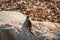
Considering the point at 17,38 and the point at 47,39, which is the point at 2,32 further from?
the point at 47,39

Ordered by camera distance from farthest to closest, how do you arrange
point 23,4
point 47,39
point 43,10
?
point 23,4 < point 43,10 < point 47,39

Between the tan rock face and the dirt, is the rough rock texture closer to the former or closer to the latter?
the tan rock face

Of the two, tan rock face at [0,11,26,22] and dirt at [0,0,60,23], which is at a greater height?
tan rock face at [0,11,26,22]

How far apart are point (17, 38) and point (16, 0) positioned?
0.92 m

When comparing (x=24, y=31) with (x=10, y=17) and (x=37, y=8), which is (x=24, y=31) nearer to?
(x=10, y=17)

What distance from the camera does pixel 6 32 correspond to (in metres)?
1.66

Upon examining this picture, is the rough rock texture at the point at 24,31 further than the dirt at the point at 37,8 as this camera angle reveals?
No

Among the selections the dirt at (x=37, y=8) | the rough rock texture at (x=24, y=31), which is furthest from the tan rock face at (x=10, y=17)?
the dirt at (x=37, y=8)

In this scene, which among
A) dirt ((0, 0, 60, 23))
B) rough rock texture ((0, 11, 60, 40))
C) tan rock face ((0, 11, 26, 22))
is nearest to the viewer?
rough rock texture ((0, 11, 60, 40))

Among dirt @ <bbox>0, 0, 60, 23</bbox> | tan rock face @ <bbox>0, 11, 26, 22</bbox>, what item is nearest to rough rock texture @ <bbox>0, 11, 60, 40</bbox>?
tan rock face @ <bbox>0, 11, 26, 22</bbox>

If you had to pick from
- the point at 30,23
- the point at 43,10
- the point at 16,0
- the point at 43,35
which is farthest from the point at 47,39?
the point at 16,0

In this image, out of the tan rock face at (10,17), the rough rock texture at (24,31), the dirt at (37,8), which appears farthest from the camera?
the dirt at (37,8)

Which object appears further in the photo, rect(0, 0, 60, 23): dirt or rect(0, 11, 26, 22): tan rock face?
rect(0, 0, 60, 23): dirt

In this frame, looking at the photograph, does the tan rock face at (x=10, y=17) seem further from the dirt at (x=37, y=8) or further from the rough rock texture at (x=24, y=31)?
the dirt at (x=37, y=8)
